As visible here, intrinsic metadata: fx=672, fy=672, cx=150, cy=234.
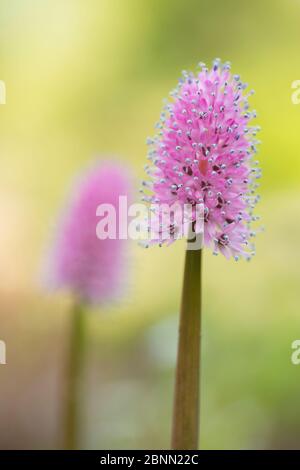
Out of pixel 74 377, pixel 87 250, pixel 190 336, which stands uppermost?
pixel 87 250

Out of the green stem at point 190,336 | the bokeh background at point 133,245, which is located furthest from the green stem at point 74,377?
the green stem at point 190,336

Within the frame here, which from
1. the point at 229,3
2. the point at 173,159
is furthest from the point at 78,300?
the point at 229,3

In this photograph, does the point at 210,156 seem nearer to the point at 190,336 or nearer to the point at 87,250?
the point at 190,336

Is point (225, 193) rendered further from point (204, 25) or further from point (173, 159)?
point (204, 25)

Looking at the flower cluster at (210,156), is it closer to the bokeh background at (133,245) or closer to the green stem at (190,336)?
the green stem at (190,336)

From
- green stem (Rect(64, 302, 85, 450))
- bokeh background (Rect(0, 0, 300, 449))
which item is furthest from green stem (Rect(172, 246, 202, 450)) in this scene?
bokeh background (Rect(0, 0, 300, 449))

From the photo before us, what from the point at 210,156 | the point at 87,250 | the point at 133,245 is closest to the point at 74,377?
the point at 87,250
